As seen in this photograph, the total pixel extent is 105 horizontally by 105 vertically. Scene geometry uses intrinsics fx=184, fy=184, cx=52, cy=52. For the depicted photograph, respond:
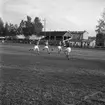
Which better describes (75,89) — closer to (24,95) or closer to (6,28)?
(24,95)

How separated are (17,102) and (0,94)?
2.85 ft

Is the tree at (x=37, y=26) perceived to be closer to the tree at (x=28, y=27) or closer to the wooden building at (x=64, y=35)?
the tree at (x=28, y=27)

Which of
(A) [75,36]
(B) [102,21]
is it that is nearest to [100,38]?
(B) [102,21]

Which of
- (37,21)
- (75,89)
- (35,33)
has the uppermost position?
(37,21)

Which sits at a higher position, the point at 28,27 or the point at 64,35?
the point at 28,27

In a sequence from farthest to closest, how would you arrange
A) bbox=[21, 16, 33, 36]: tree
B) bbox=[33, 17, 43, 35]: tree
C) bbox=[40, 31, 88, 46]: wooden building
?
1. bbox=[33, 17, 43, 35]: tree
2. bbox=[21, 16, 33, 36]: tree
3. bbox=[40, 31, 88, 46]: wooden building

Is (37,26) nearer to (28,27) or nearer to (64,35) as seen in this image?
(28,27)

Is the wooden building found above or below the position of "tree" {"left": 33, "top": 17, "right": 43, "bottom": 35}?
below

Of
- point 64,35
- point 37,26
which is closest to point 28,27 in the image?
point 37,26

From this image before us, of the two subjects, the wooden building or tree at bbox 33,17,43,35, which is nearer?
the wooden building

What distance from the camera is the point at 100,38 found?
72.2 m

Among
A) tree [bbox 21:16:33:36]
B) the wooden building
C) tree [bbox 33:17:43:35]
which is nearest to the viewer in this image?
the wooden building

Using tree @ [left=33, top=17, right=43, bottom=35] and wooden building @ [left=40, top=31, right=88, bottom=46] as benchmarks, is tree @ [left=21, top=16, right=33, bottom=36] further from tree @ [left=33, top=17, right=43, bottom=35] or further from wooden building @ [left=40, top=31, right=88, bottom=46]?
wooden building @ [left=40, top=31, right=88, bottom=46]

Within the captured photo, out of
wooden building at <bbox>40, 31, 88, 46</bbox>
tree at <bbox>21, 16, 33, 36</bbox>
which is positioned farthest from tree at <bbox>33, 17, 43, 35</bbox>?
wooden building at <bbox>40, 31, 88, 46</bbox>
